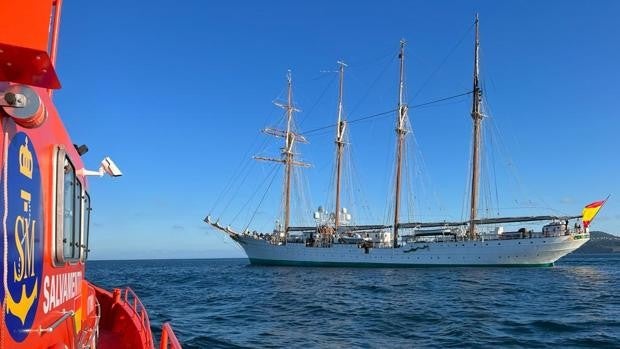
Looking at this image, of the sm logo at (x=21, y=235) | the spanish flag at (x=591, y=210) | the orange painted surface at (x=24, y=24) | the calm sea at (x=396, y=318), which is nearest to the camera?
the orange painted surface at (x=24, y=24)

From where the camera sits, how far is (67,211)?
4320 mm

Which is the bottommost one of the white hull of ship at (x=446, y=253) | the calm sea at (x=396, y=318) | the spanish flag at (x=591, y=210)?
the white hull of ship at (x=446, y=253)

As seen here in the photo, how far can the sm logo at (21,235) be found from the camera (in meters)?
2.78

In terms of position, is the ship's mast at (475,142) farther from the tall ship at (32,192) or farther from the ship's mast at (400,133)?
the tall ship at (32,192)

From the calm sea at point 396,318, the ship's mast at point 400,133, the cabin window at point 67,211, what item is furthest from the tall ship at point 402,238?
the cabin window at point 67,211

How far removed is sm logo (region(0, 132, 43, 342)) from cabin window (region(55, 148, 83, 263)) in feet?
1.02

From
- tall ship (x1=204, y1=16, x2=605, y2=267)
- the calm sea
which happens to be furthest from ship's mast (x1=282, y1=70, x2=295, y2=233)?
the calm sea

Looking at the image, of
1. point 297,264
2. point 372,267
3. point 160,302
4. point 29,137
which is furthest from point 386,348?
point 297,264

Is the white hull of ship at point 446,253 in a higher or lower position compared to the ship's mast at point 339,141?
lower

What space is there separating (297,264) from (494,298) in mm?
50667

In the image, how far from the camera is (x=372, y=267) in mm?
68000

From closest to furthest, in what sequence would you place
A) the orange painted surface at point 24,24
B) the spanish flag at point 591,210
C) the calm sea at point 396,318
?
1. the orange painted surface at point 24,24
2. the calm sea at point 396,318
3. the spanish flag at point 591,210

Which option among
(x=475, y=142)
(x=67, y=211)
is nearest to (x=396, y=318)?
(x=67, y=211)

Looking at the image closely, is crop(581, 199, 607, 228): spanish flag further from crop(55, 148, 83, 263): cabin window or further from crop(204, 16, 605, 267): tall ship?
crop(55, 148, 83, 263): cabin window
